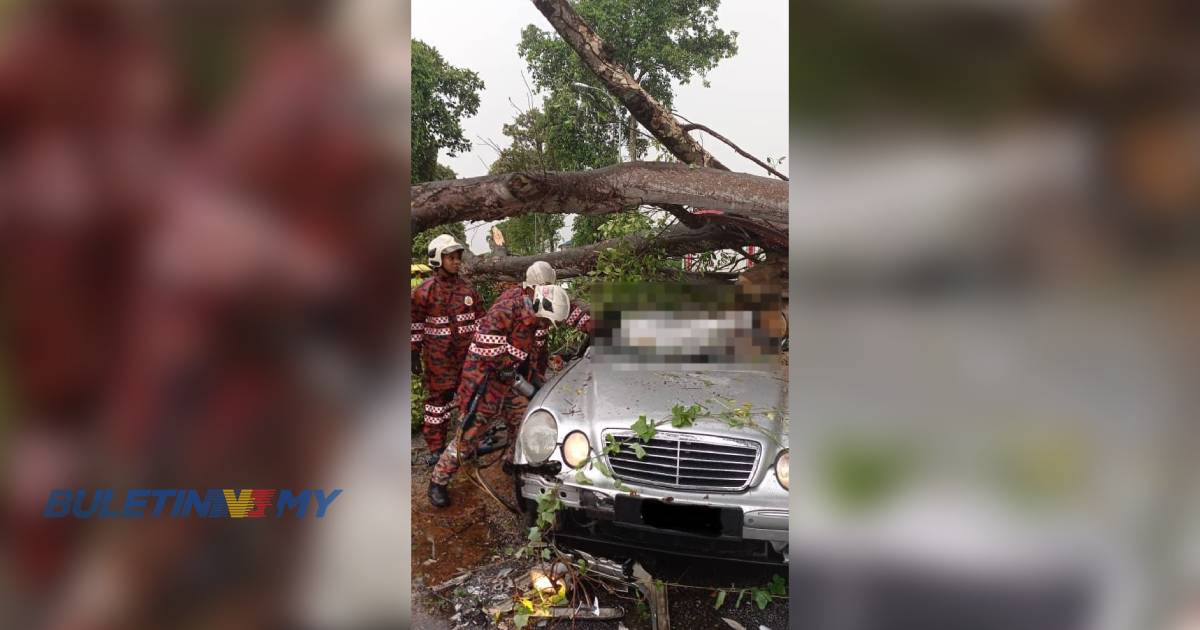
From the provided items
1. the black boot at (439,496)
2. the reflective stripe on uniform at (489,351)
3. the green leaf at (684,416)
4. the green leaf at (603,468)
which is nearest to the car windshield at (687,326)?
the green leaf at (684,416)

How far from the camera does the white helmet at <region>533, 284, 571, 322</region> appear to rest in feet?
10.2

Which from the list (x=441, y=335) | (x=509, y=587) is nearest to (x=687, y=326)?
(x=509, y=587)

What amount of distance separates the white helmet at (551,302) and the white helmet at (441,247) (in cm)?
69

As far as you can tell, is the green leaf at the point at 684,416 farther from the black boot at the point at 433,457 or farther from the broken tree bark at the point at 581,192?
the black boot at the point at 433,457

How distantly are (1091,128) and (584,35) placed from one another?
212 cm

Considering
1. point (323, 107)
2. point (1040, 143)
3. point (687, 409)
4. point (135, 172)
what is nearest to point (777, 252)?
point (687, 409)

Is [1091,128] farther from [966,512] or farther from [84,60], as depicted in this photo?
[84,60]

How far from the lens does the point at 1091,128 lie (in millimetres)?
653

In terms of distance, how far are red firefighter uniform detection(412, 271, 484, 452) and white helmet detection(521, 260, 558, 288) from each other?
33.4 inches

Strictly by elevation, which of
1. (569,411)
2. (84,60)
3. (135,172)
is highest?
(84,60)

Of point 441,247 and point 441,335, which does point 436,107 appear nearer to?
point 441,247

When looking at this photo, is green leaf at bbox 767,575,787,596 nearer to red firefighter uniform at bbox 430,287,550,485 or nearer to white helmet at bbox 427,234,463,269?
red firefighter uniform at bbox 430,287,550,485

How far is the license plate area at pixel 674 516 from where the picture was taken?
2336mm

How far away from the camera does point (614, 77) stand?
2479mm
